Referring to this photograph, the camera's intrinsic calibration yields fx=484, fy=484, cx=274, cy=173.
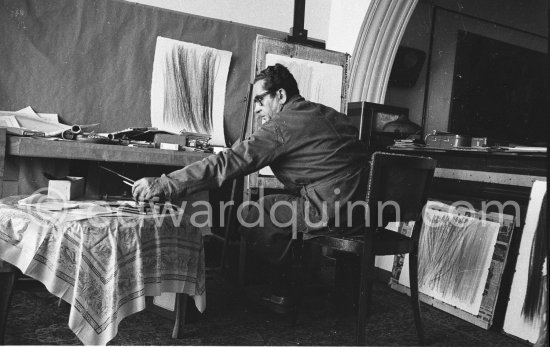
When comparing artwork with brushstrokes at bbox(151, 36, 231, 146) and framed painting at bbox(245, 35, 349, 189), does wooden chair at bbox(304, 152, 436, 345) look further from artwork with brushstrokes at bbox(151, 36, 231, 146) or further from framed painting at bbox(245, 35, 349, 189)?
artwork with brushstrokes at bbox(151, 36, 231, 146)

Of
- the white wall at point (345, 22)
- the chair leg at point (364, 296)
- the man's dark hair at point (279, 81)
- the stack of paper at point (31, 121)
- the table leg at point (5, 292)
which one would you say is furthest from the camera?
the white wall at point (345, 22)

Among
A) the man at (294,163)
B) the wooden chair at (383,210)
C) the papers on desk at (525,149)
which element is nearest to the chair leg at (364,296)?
the wooden chair at (383,210)

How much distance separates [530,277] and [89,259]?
2.26 metres

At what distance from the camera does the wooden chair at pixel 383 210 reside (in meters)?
2.02

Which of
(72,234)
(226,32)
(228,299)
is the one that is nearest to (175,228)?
(72,234)

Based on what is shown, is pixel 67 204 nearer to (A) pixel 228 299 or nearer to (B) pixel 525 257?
(A) pixel 228 299

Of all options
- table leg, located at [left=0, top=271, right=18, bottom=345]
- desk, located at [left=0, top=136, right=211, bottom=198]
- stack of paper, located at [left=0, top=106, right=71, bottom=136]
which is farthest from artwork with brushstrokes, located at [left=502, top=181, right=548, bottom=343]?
stack of paper, located at [left=0, top=106, right=71, bottom=136]

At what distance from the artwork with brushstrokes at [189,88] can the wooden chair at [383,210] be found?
1.42m

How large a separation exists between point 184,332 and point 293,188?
2.89 feet

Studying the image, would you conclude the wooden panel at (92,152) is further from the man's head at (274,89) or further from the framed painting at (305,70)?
the framed painting at (305,70)

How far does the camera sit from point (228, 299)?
2.89 meters

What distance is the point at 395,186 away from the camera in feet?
6.80

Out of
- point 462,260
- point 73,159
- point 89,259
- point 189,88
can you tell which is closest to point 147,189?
point 89,259

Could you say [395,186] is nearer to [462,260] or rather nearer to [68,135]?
[462,260]
